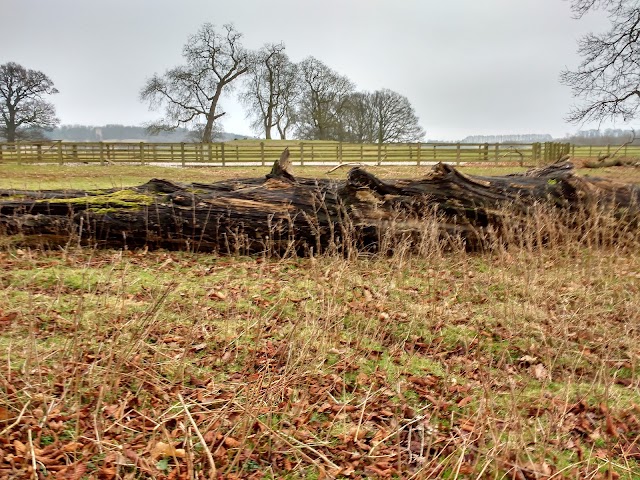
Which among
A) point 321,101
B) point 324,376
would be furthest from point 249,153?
point 324,376

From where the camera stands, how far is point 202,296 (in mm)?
4316

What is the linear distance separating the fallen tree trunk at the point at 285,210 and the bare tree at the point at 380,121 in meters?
39.8

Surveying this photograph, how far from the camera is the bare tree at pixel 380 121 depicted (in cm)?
4528

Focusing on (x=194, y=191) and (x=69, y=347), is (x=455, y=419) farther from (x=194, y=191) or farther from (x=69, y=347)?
(x=194, y=191)

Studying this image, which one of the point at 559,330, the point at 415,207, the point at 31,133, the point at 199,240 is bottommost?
the point at 559,330

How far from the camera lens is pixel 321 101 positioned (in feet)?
139

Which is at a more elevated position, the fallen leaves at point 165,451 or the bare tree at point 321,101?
the bare tree at point 321,101

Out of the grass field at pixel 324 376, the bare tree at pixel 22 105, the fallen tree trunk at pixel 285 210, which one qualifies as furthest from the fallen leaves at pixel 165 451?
the bare tree at pixel 22 105

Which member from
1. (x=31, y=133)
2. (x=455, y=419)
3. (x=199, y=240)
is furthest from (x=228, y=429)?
(x=31, y=133)

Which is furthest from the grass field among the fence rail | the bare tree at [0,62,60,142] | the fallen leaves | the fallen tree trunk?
the bare tree at [0,62,60,142]

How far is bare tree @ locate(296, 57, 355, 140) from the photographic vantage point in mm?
42281

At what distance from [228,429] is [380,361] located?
1.31 meters

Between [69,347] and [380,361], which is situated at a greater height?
[69,347]

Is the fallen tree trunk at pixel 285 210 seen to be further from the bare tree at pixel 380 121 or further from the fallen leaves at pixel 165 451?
the bare tree at pixel 380 121
